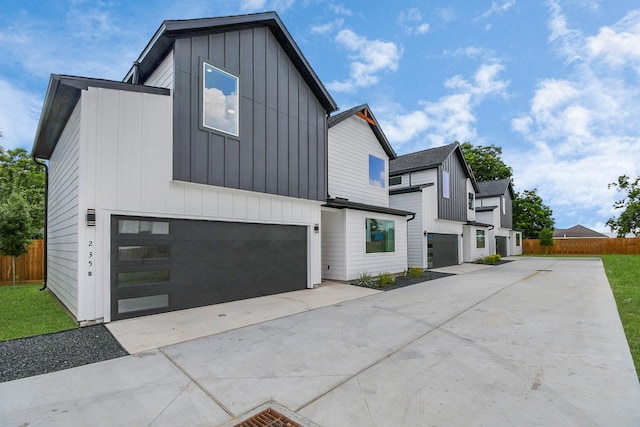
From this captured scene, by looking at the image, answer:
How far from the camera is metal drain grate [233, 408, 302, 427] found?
2.45m

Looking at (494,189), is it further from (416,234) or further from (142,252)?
(142,252)

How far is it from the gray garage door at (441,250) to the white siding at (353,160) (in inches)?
162

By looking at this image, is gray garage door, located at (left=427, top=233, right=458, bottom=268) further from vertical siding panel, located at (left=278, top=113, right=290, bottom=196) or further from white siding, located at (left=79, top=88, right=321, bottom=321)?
white siding, located at (left=79, top=88, right=321, bottom=321)

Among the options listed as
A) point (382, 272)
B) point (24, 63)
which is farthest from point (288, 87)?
point (24, 63)

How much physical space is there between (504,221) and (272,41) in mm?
27419

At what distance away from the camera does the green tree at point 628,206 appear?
31.1 meters

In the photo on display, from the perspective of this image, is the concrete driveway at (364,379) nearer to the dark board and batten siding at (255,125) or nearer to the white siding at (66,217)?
the white siding at (66,217)

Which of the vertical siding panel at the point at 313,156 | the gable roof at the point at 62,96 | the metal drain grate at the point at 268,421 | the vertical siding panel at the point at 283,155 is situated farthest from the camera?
the vertical siding panel at the point at 313,156

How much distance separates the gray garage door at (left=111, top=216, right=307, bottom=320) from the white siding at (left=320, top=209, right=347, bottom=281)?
209 centimetres

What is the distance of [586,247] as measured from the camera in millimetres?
29562

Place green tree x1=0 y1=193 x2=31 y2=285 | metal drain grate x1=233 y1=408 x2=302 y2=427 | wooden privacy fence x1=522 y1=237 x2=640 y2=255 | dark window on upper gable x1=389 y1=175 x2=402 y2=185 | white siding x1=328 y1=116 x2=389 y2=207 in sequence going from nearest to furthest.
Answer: metal drain grate x1=233 y1=408 x2=302 y2=427 < green tree x1=0 y1=193 x2=31 y2=285 < white siding x1=328 y1=116 x2=389 y2=207 < dark window on upper gable x1=389 y1=175 x2=402 y2=185 < wooden privacy fence x1=522 y1=237 x2=640 y2=255

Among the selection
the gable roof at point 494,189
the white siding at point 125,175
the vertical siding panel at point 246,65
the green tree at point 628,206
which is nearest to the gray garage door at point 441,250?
the vertical siding panel at point 246,65

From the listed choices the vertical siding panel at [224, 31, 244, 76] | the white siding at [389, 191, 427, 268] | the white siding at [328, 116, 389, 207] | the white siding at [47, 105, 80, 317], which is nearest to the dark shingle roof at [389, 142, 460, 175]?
the white siding at [389, 191, 427, 268]

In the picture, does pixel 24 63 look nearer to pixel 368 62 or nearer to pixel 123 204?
pixel 123 204
